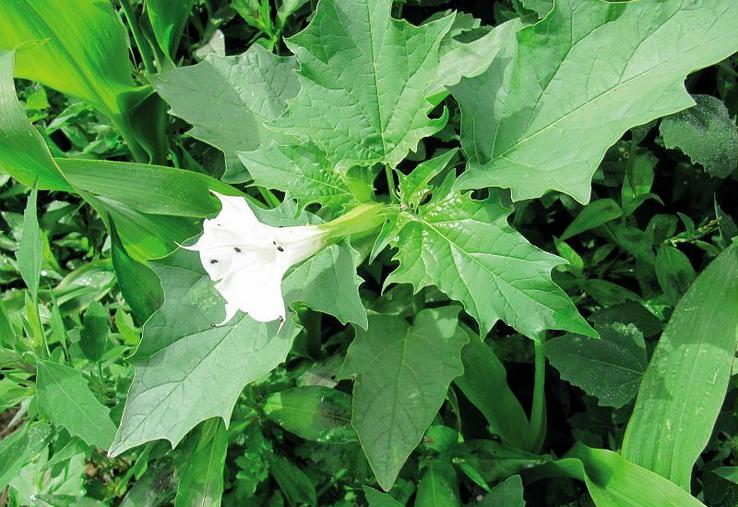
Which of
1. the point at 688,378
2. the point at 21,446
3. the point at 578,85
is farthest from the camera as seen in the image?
the point at 21,446

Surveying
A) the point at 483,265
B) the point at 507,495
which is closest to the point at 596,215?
the point at 483,265

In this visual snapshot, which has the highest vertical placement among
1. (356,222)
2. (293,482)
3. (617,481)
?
(356,222)

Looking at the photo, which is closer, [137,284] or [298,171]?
[298,171]

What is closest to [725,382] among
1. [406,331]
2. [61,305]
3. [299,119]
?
[406,331]

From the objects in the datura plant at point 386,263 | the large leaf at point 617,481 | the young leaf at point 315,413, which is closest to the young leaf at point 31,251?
the datura plant at point 386,263

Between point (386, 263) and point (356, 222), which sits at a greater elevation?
point (356, 222)

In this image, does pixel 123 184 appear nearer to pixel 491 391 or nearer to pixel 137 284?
pixel 137 284

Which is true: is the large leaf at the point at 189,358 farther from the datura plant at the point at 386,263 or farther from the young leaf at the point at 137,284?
the young leaf at the point at 137,284

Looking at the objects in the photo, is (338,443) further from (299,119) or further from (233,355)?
(299,119)
